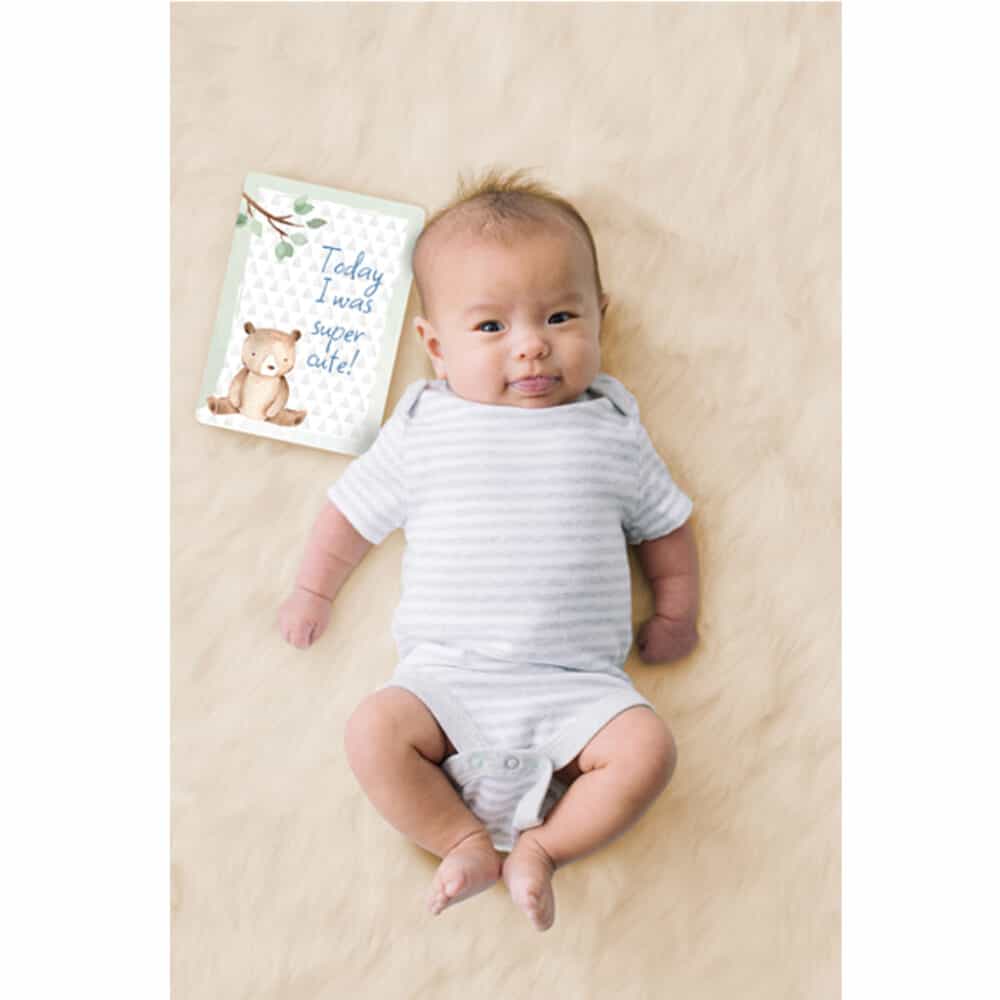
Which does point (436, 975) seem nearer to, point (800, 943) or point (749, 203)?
point (800, 943)

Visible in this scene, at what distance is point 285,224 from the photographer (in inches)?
63.9

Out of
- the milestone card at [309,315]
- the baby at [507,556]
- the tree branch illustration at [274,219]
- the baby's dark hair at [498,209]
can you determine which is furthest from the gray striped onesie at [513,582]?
the tree branch illustration at [274,219]

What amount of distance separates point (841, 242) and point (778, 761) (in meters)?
0.77

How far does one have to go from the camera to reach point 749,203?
1657 millimetres

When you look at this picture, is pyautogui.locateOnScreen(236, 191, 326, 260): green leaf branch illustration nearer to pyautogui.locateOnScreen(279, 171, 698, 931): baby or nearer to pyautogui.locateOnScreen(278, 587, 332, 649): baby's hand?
pyautogui.locateOnScreen(279, 171, 698, 931): baby

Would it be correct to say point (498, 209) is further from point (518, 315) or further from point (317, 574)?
point (317, 574)

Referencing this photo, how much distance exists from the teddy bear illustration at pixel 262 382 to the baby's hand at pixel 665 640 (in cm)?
59

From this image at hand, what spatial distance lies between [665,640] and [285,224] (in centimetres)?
82

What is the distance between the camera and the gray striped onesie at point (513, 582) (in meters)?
1.45

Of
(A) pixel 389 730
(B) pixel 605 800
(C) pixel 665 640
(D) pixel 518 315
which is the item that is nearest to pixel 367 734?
(A) pixel 389 730

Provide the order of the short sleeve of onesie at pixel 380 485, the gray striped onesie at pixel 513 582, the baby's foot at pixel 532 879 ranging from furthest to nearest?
the short sleeve of onesie at pixel 380 485 < the gray striped onesie at pixel 513 582 < the baby's foot at pixel 532 879

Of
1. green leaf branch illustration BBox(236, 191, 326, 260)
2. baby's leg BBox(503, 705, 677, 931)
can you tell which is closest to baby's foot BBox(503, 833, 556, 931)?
baby's leg BBox(503, 705, 677, 931)

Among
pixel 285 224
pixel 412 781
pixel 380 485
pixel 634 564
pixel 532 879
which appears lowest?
pixel 532 879

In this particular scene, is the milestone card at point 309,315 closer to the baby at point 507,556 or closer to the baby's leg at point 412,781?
the baby at point 507,556
